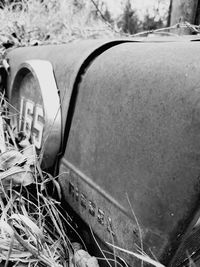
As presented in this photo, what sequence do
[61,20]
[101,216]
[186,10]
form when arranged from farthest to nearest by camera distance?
1. [61,20]
2. [186,10]
3. [101,216]

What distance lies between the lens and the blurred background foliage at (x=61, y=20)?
222 cm

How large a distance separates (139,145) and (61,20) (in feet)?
9.14

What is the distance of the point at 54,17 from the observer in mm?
3020

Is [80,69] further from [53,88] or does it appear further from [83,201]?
[83,201]

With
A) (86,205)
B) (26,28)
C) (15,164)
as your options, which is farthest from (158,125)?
(26,28)

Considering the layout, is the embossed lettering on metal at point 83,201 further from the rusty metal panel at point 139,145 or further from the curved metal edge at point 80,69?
the curved metal edge at point 80,69

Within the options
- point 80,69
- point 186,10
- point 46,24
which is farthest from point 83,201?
point 46,24

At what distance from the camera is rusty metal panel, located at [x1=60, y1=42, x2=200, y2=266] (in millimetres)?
565

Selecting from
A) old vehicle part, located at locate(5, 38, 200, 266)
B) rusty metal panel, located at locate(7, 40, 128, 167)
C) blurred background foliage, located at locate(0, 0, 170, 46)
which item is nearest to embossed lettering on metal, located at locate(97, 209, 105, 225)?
old vehicle part, located at locate(5, 38, 200, 266)

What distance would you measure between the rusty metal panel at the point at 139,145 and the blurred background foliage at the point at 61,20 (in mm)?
1173

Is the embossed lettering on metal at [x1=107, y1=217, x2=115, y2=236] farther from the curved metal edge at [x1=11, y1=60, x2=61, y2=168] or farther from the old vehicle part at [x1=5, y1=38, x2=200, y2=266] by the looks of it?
the curved metal edge at [x1=11, y1=60, x2=61, y2=168]

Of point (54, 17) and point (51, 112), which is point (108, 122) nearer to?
point (51, 112)

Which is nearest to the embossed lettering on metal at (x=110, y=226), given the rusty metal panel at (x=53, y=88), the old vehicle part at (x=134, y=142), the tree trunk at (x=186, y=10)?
the old vehicle part at (x=134, y=142)

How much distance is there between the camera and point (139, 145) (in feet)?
2.14
